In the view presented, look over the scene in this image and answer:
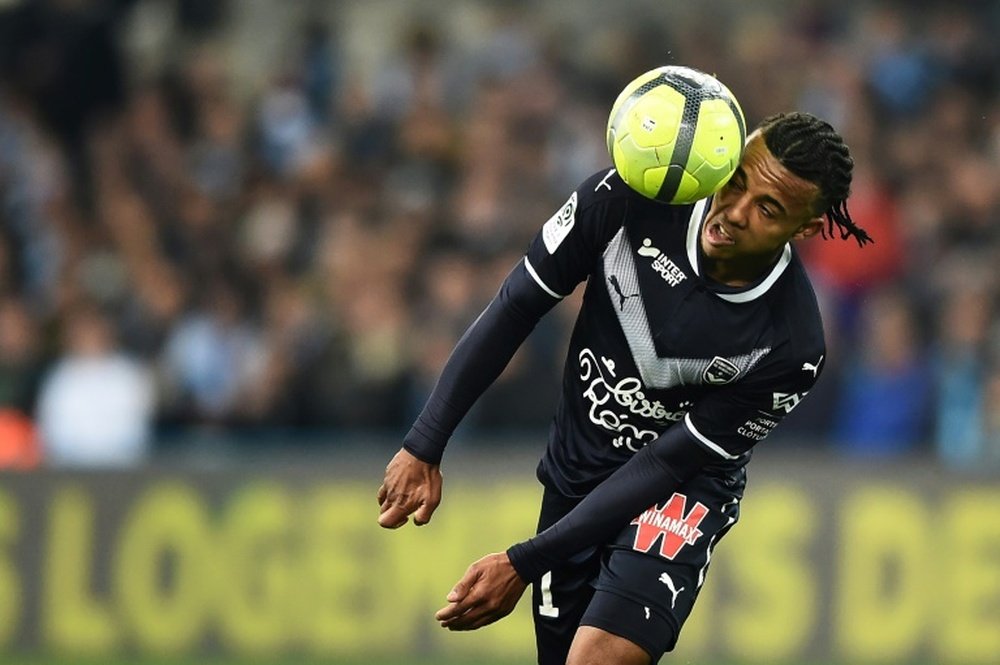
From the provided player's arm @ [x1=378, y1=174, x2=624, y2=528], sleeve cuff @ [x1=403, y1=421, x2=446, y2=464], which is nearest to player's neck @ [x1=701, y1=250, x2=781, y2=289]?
player's arm @ [x1=378, y1=174, x2=624, y2=528]

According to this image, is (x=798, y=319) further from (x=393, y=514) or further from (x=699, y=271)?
(x=393, y=514)

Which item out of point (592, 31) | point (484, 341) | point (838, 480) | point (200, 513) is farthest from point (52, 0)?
point (484, 341)

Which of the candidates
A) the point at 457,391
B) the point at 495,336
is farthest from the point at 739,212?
the point at 457,391

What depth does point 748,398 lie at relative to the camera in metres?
5.89

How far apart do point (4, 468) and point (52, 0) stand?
493 cm

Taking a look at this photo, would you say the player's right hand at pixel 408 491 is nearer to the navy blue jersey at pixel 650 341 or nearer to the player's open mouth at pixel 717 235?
the navy blue jersey at pixel 650 341

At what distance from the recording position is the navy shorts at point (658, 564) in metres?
5.84

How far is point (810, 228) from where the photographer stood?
5715 millimetres

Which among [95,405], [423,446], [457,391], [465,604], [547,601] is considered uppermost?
[95,405]

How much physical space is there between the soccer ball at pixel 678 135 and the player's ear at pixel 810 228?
12.6 inches

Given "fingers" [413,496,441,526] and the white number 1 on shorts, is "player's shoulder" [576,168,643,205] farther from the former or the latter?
the white number 1 on shorts

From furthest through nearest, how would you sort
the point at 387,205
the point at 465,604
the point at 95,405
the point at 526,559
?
the point at 387,205, the point at 95,405, the point at 526,559, the point at 465,604

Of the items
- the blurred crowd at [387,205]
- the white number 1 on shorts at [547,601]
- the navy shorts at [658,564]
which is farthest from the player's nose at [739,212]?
the blurred crowd at [387,205]

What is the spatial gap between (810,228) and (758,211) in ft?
0.76
